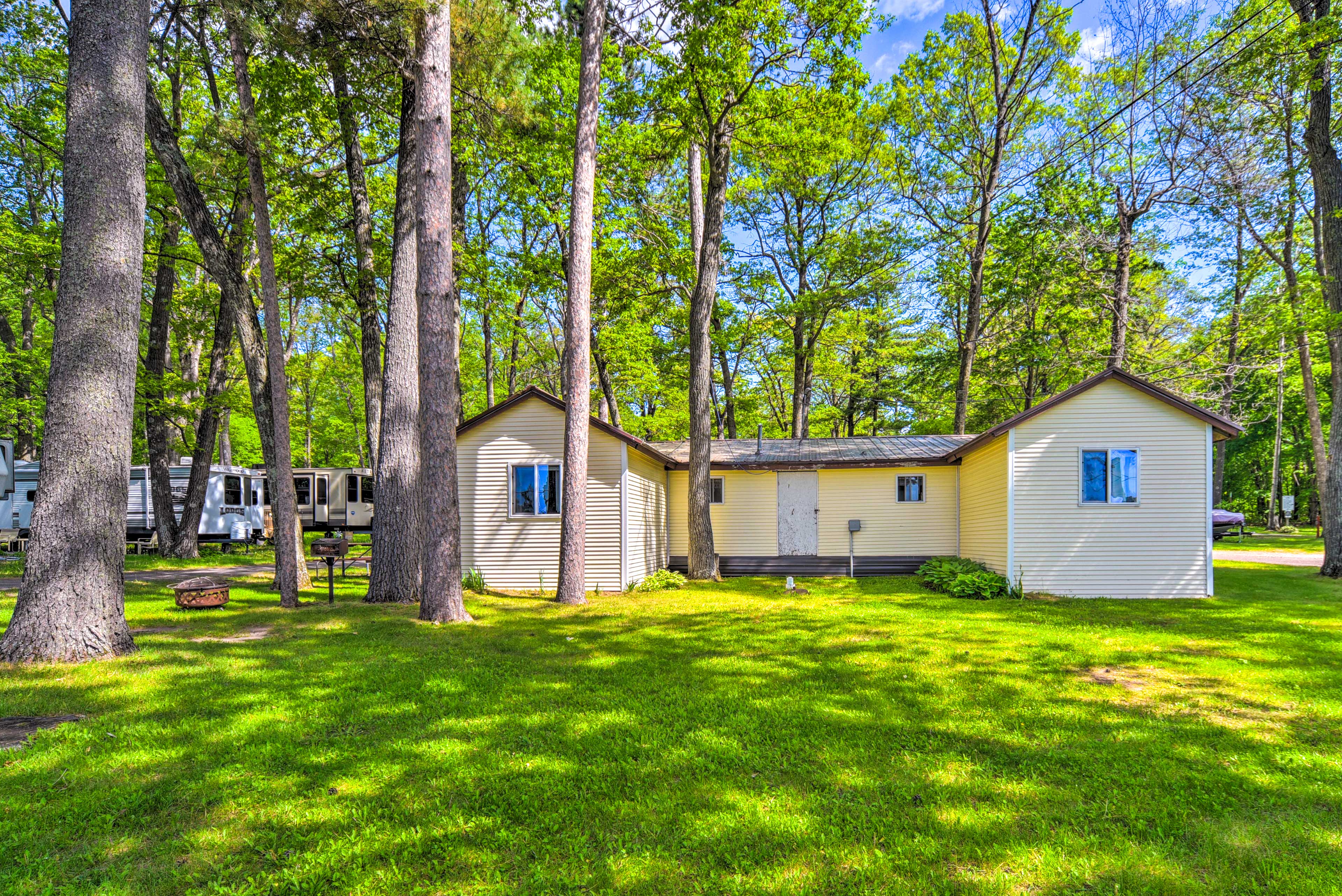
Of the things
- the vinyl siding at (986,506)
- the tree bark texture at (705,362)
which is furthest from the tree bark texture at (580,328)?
the vinyl siding at (986,506)

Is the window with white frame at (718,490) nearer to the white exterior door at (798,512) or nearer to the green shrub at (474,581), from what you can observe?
the white exterior door at (798,512)

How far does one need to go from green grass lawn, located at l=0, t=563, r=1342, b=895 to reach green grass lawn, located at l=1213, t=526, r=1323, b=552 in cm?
1747

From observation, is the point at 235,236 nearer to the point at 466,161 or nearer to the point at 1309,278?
the point at 466,161

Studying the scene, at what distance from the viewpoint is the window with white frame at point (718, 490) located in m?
15.3

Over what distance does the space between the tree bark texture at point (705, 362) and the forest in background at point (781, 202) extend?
43.0 inches

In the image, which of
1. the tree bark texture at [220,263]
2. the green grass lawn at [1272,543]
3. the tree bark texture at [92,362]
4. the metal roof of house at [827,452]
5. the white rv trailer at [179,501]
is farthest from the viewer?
the green grass lawn at [1272,543]

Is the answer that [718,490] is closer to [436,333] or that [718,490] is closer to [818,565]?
[818,565]

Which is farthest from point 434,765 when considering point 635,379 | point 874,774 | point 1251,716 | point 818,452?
point 635,379

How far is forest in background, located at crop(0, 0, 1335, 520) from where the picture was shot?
1166 cm

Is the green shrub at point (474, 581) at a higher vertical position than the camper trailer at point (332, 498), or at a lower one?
lower

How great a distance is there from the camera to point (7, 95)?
49.5 ft

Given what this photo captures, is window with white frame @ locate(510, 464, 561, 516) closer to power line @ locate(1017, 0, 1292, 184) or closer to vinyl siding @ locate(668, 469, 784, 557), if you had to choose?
vinyl siding @ locate(668, 469, 784, 557)

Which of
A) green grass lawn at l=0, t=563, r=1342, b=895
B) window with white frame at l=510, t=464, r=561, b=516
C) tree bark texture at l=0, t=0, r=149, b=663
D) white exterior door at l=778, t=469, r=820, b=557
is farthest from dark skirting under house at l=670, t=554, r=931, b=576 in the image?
tree bark texture at l=0, t=0, r=149, b=663

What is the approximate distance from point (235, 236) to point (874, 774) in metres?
15.2
